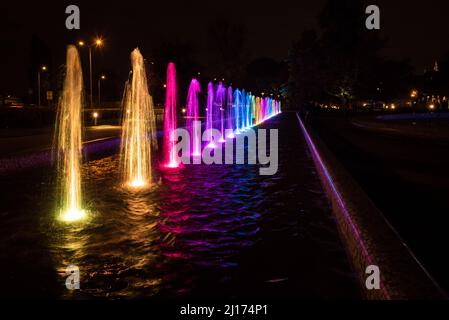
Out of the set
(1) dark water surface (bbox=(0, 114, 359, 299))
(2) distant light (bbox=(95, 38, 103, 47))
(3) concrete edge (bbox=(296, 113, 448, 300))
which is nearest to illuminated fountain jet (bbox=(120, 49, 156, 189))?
(1) dark water surface (bbox=(0, 114, 359, 299))

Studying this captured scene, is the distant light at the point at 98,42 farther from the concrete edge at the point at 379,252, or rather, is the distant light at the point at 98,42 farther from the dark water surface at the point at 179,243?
the concrete edge at the point at 379,252

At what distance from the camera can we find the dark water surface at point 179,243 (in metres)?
5.18

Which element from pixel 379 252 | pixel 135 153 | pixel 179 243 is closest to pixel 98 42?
pixel 135 153

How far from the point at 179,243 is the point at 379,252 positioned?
9.91ft

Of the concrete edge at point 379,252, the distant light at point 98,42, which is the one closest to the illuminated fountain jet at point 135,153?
the concrete edge at point 379,252

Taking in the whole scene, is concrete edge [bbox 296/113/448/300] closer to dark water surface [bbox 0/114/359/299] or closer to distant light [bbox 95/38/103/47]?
dark water surface [bbox 0/114/359/299]

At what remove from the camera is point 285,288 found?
5.09 metres

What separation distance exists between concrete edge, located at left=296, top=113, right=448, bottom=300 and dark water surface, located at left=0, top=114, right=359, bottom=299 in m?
0.27

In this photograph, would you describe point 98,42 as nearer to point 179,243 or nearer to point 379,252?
point 179,243

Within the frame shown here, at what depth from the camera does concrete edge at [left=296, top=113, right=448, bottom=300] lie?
382 centimetres

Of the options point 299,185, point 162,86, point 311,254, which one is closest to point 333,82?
point 162,86
